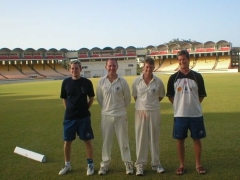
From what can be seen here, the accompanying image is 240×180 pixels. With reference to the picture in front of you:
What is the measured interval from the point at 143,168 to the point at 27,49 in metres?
62.0

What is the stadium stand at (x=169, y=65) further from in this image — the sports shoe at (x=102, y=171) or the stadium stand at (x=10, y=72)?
the sports shoe at (x=102, y=171)

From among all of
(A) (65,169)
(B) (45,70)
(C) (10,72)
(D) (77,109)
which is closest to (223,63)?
(B) (45,70)

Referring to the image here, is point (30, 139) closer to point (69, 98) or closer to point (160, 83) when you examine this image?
point (69, 98)

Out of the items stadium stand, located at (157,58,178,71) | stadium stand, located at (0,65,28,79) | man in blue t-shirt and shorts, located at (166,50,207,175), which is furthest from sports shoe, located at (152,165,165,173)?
stadium stand, located at (157,58,178,71)

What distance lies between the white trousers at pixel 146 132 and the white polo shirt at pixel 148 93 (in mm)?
93

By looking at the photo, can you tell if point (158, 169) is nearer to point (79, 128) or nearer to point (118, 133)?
point (118, 133)

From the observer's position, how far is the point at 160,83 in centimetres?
471

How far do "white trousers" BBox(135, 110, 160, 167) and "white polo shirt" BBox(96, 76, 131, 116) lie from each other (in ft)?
0.98

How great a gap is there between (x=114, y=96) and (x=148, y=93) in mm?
535

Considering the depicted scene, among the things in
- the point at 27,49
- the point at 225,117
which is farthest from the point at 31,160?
the point at 27,49

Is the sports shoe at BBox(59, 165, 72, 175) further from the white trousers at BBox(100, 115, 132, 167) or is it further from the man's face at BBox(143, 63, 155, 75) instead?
the man's face at BBox(143, 63, 155, 75)

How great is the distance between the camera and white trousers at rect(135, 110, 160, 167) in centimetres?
459

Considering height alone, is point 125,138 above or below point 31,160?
above

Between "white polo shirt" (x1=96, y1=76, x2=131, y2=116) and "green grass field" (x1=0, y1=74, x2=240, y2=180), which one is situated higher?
"white polo shirt" (x1=96, y1=76, x2=131, y2=116)
